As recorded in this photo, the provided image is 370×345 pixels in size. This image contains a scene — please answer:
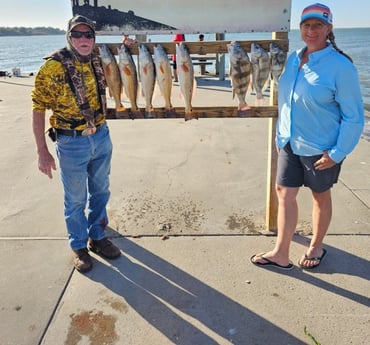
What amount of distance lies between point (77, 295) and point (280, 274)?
164 centimetres

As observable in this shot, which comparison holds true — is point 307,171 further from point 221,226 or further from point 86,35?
point 86,35

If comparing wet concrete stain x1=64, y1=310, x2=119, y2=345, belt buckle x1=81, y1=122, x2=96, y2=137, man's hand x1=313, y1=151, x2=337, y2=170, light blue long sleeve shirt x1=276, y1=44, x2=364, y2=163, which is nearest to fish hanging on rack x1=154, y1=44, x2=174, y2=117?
belt buckle x1=81, y1=122, x2=96, y2=137

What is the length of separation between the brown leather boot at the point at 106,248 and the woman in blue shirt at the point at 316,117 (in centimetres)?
147

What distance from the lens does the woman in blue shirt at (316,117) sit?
2.59 m

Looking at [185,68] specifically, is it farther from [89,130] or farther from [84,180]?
[84,180]

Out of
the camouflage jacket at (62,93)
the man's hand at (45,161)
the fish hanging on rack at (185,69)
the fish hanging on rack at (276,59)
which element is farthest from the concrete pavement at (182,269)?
the fish hanging on rack at (276,59)

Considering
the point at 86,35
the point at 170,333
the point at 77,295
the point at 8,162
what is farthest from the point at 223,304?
the point at 8,162

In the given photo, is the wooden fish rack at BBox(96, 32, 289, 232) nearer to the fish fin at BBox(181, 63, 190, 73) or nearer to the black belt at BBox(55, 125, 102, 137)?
the fish fin at BBox(181, 63, 190, 73)

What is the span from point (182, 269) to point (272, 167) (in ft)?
4.23

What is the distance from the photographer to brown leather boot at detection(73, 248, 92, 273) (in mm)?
3318

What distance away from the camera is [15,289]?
312 centimetres

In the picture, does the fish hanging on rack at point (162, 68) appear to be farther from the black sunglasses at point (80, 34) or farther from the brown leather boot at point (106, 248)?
the brown leather boot at point (106, 248)

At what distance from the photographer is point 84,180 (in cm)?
322

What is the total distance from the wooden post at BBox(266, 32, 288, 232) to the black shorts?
582 mm
